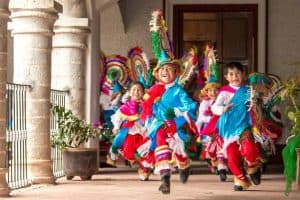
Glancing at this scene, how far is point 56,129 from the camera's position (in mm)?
11859

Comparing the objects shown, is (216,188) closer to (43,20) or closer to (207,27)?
(43,20)

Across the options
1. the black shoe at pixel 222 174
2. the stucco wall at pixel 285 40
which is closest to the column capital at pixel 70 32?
the black shoe at pixel 222 174

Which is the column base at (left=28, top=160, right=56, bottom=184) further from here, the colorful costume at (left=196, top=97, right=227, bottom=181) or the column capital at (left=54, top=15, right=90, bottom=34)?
the column capital at (left=54, top=15, right=90, bottom=34)

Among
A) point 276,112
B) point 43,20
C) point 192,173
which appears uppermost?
point 43,20

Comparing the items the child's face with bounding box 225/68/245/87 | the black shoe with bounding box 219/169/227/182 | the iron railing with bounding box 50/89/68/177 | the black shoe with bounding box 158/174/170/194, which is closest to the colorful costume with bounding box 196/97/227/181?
the black shoe with bounding box 219/169/227/182

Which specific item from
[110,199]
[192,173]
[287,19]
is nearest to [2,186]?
[110,199]

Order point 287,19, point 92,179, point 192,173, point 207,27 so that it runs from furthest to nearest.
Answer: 1. point 207,27
2. point 287,19
3. point 192,173
4. point 92,179

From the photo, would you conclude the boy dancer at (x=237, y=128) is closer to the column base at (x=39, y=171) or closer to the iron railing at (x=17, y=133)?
the column base at (x=39, y=171)

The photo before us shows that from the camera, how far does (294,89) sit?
8.30m

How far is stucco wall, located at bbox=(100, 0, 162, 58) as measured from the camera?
17.3 meters

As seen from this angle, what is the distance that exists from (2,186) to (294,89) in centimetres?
314

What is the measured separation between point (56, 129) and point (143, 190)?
235cm

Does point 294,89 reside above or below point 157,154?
above

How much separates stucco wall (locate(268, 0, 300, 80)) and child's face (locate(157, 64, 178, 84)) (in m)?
8.43
